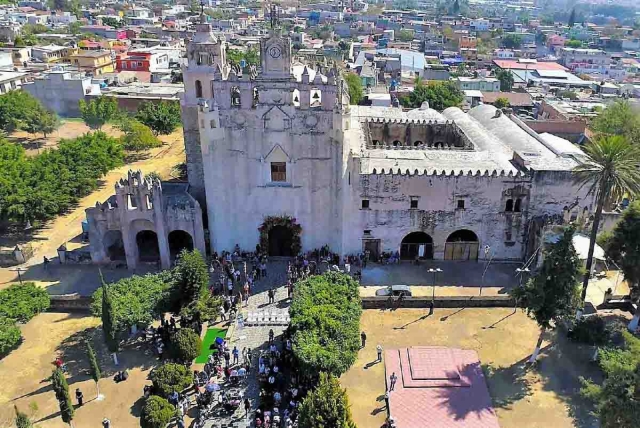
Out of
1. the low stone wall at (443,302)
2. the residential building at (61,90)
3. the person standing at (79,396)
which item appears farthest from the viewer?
the residential building at (61,90)

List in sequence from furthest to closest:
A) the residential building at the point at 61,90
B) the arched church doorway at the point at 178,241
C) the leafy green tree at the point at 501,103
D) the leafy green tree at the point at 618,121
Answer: the residential building at the point at 61,90 < the leafy green tree at the point at 501,103 < the leafy green tree at the point at 618,121 < the arched church doorway at the point at 178,241

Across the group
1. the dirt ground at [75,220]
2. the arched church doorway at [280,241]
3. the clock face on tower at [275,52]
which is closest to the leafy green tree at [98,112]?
the dirt ground at [75,220]

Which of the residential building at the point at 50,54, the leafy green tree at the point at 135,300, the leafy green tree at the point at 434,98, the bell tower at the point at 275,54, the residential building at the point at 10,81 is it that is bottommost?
the leafy green tree at the point at 135,300

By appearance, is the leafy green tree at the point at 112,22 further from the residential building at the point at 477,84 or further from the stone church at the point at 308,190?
the stone church at the point at 308,190

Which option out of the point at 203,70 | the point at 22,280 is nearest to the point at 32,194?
the point at 22,280

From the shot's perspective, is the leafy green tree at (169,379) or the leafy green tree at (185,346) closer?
the leafy green tree at (169,379)

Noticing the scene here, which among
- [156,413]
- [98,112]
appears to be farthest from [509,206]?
[98,112]
